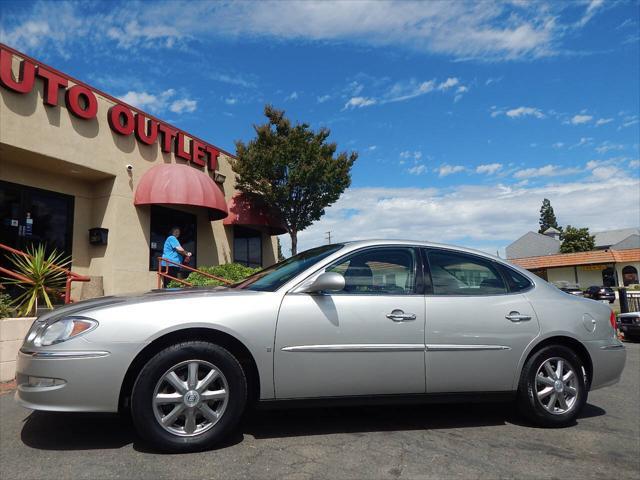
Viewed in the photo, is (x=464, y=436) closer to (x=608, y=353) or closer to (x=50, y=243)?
(x=608, y=353)

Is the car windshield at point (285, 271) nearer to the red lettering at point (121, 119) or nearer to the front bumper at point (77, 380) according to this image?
the front bumper at point (77, 380)

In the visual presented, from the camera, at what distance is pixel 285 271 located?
3.81 meters

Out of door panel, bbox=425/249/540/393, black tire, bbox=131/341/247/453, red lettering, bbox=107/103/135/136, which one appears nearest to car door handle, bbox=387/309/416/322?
door panel, bbox=425/249/540/393

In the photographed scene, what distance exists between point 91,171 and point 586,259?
4718 centimetres

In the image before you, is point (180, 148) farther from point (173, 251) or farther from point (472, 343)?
point (472, 343)

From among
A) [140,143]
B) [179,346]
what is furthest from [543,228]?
[179,346]

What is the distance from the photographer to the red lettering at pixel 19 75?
8523mm

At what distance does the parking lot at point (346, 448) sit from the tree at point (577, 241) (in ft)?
204

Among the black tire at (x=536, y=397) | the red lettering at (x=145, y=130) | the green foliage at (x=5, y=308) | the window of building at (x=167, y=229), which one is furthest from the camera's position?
the window of building at (x=167, y=229)

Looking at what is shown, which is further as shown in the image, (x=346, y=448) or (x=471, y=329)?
(x=471, y=329)

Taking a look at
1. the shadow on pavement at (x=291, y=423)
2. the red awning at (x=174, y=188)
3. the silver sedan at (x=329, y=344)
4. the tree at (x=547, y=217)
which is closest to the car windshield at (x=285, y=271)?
the silver sedan at (x=329, y=344)

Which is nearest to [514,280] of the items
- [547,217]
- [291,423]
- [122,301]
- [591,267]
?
[291,423]

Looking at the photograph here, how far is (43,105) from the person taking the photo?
931 cm

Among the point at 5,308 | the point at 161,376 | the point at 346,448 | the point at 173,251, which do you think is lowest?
the point at 346,448
